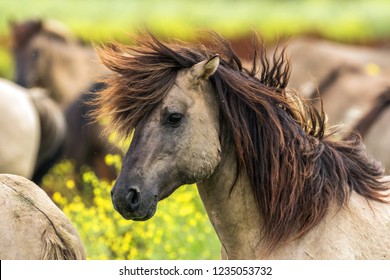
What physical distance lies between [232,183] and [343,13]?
19850mm

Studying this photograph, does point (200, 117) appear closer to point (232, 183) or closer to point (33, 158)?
point (232, 183)

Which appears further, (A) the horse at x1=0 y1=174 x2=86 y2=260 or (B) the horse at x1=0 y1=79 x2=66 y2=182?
(B) the horse at x1=0 y1=79 x2=66 y2=182

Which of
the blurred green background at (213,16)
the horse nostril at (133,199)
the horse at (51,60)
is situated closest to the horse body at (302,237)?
the horse nostril at (133,199)

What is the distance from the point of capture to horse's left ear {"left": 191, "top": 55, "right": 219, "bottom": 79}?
4395mm

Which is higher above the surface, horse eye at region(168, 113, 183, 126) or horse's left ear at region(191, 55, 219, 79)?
horse's left ear at region(191, 55, 219, 79)

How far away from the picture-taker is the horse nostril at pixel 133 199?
4.23 metres

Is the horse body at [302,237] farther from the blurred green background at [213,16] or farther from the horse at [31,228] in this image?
the blurred green background at [213,16]

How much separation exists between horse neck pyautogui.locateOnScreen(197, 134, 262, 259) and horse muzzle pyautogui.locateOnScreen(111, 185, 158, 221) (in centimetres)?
39

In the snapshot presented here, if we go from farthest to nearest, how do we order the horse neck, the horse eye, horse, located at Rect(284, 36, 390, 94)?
horse, located at Rect(284, 36, 390, 94) < the horse neck < the horse eye

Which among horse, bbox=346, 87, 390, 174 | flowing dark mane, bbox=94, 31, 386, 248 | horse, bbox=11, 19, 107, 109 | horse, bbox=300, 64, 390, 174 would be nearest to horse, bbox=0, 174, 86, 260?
flowing dark mane, bbox=94, 31, 386, 248

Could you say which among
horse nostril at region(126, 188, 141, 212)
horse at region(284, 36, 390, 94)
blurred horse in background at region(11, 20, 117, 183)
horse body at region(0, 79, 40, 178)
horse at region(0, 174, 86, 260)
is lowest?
blurred horse in background at region(11, 20, 117, 183)

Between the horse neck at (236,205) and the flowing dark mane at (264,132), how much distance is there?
0.05 m

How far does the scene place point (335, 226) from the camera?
173 inches

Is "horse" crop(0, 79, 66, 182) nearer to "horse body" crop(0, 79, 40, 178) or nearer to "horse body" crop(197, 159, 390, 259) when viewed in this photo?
"horse body" crop(0, 79, 40, 178)
